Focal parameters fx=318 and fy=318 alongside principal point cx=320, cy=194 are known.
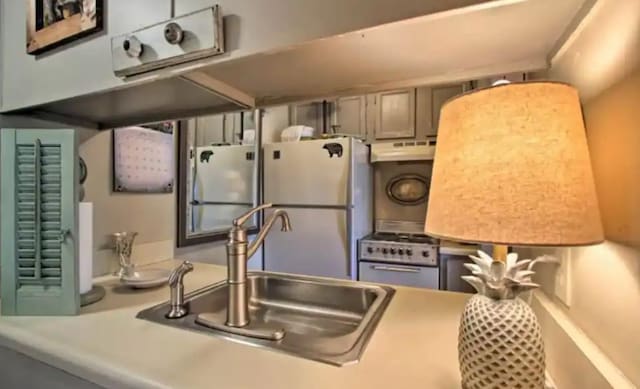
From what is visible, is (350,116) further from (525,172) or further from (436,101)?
(525,172)

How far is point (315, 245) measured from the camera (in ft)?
8.25

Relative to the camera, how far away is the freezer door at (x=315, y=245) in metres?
2.44

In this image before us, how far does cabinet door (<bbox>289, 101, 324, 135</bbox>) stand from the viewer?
3.08m

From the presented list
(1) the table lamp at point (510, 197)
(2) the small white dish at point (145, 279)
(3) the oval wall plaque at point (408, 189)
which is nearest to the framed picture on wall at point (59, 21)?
(2) the small white dish at point (145, 279)

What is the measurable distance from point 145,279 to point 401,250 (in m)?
1.80

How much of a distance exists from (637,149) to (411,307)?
0.70 m

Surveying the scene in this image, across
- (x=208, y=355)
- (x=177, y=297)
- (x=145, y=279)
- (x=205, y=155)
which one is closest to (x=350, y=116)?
(x=205, y=155)

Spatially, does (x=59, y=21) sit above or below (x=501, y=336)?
above

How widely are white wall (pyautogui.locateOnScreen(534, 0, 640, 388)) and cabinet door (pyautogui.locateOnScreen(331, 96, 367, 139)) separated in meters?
2.38

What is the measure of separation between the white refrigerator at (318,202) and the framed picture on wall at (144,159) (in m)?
1.09

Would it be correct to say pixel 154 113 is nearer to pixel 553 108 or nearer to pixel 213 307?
pixel 213 307

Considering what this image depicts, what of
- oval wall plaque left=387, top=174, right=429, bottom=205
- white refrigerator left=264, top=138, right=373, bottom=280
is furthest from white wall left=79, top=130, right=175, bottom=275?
oval wall plaque left=387, top=174, right=429, bottom=205

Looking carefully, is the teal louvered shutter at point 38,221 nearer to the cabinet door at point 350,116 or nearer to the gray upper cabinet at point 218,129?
the gray upper cabinet at point 218,129

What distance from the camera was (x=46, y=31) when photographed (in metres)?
0.96
